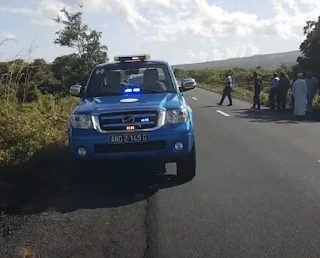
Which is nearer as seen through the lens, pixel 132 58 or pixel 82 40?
pixel 132 58

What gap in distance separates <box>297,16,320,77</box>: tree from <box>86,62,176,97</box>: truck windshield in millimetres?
22615

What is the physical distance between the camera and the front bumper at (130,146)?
24.2ft

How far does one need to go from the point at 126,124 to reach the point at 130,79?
1926 mm

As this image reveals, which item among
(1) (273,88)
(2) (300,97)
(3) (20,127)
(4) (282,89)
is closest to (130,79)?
(3) (20,127)

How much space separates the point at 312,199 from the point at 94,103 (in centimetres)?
338

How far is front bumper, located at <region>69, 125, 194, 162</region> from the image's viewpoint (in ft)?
24.2

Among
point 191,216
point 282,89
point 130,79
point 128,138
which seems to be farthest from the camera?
point 282,89

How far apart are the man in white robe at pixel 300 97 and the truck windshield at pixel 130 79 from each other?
10731mm

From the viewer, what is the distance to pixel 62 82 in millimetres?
36094

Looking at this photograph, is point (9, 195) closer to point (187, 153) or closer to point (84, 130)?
point (84, 130)

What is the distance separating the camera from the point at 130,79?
9.21 metres

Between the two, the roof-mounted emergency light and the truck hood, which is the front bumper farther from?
the roof-mounted emergency light

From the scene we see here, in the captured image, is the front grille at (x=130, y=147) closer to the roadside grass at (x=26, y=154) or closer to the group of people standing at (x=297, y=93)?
the roadside grass at (x=26, y=154)

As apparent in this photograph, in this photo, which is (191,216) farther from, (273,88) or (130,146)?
(273,88)
